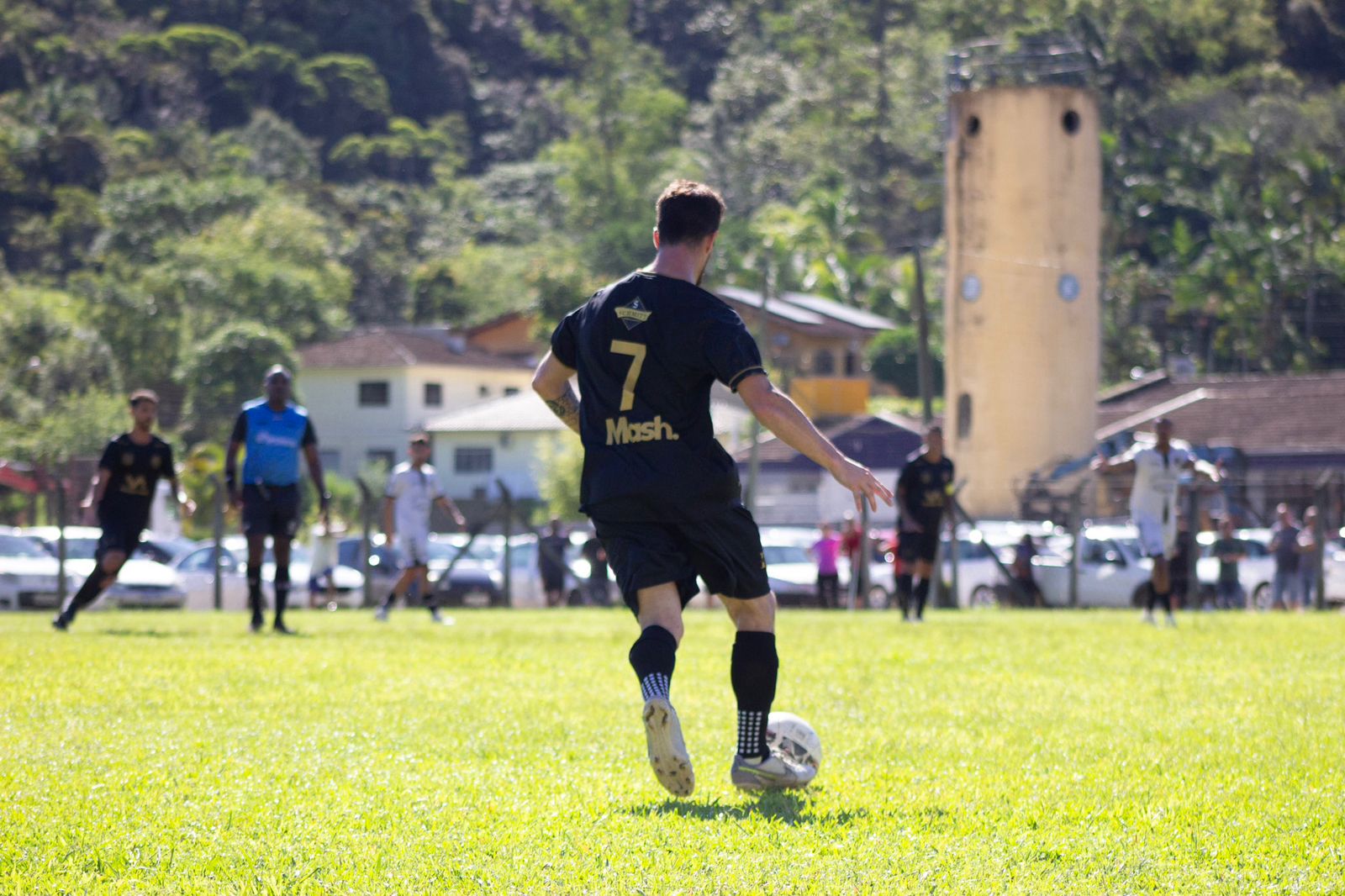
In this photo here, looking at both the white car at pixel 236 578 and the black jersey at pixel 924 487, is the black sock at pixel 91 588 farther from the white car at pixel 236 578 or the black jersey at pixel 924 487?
the white car at pixel 236 578

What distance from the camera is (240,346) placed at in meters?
69.8

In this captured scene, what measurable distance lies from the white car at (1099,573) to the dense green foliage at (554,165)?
1390 centimetres

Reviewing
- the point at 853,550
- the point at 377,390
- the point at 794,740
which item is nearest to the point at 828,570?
the point at 853,550

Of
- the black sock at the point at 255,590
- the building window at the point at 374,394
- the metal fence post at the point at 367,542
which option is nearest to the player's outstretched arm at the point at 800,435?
the black sock at the point at 255,590

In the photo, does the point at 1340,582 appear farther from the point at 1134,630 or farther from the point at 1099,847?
the point at 1099,847

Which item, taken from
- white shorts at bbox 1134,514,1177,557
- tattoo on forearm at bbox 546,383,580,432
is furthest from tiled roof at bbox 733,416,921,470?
tattoo on forearm at bbox 546,383,580,432

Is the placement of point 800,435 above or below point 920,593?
above

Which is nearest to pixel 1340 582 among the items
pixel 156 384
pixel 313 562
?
pixel 313 562

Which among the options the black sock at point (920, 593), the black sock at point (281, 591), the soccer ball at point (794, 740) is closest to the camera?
the soccer ball at point (794, 740)

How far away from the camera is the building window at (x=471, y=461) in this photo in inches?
2753

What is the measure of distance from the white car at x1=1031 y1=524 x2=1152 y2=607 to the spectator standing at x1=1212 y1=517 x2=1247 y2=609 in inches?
48.4

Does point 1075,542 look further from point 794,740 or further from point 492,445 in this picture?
point 492,445

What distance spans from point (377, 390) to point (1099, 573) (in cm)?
5281

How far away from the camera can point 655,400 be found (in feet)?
19.2
